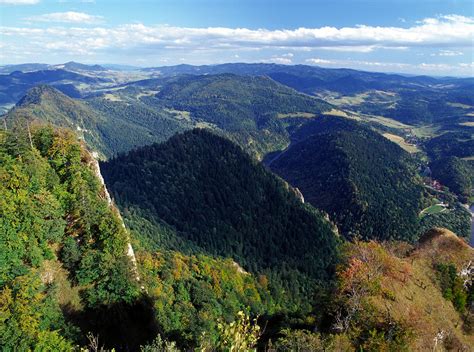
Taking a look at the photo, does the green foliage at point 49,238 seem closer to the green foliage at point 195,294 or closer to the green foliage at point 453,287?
the green foliage at point 195,294

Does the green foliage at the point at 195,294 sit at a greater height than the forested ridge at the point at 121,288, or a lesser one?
lesser

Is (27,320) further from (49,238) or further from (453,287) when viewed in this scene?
(453,287)

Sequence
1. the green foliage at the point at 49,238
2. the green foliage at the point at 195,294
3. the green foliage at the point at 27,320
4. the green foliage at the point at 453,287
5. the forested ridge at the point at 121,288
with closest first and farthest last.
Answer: the green foliage at the point at 27,320 → the forested ridge at the point at 121,288 → the green foliage at the point at 49,238 → the green foliage at the point at 453,287 → the green foliage at the point at 195,294

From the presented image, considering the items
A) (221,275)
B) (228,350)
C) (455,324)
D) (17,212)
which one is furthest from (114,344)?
(221,275)

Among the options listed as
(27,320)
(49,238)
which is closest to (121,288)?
(49,238)

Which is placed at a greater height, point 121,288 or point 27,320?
point 27,320

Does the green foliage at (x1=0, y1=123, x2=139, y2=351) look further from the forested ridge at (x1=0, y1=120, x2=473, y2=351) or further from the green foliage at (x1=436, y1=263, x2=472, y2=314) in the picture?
the green foliage at (x1=436, y1=263, x2=472, y2=314)

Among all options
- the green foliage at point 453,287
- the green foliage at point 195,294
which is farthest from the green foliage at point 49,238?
the green foliage at point 453,287

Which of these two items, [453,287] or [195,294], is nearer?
[453,287]

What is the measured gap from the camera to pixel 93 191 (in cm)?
7556

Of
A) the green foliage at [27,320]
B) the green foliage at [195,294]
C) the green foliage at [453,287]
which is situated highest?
the green foliage at [27,320]

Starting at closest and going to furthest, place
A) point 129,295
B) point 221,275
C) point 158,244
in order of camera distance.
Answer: point 129,295, point 221,275, point 158,244

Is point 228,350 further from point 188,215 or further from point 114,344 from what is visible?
point 188,215

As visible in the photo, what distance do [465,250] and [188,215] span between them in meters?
134
